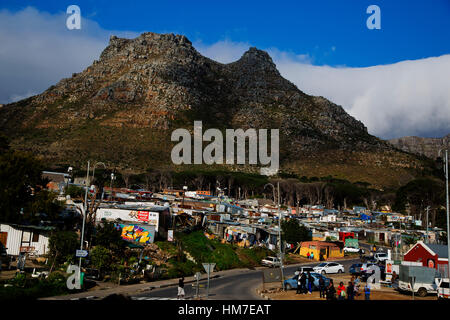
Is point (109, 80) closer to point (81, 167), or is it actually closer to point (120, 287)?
point (81, 167)

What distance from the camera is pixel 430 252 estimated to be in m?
37.2

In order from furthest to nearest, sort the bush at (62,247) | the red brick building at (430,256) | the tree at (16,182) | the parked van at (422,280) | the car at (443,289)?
the red brick building at (430,256), the tree at (16,182), the bush at (62,247), the parked van at (422,280), the car at (443,289)

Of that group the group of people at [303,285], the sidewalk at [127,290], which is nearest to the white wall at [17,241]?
the sidewalk at [127,290]

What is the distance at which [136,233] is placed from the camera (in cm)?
4091

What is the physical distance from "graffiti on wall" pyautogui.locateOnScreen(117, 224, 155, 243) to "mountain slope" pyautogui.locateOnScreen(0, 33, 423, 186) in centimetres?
7543

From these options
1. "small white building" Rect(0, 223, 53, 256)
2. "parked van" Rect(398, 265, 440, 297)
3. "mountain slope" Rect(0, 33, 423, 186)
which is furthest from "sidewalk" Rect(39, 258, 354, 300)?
"mountain slope" Rect(0, 33, 423, 186)

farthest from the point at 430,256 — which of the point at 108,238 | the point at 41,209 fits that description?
the point at 41,209

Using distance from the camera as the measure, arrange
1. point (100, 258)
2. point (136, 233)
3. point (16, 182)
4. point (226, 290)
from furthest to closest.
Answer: point (136, 233) < point (16, 182) < point (100, 258) < point (226, 290)

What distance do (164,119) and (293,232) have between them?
97810 millimetres

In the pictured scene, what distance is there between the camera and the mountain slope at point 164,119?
420 feet
